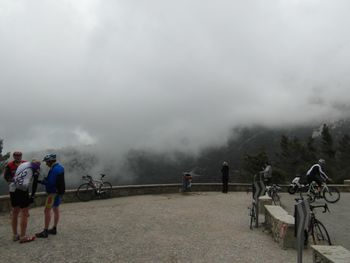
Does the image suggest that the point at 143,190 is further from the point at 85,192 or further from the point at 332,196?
the point at 332,196

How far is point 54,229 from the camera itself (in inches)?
326

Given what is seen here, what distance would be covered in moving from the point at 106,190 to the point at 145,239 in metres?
8.00

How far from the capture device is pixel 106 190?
1580 cm

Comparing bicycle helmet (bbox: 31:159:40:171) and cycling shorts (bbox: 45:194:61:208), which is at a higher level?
bicycle helmet (bbox: 31:159:40:171)

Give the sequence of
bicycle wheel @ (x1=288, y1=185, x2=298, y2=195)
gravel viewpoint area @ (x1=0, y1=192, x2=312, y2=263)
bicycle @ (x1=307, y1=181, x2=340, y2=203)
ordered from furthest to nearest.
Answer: bicycle wheel @ (x1=288, y1=185, x2=298, y2=195)
bicycle @ (x1=307, y1=181, x2=340, y2=203)
gravel viewpoint area @ (x1=0, y1=192, x2=312, y2=263)

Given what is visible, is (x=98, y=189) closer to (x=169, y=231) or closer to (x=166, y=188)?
(x=166, y=188)

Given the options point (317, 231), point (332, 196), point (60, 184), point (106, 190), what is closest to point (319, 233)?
point (317, 231)

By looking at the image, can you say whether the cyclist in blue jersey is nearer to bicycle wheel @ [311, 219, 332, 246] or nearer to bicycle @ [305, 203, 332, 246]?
bicycle @ [305, 203, 332, 246]

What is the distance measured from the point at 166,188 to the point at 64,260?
1294 cm

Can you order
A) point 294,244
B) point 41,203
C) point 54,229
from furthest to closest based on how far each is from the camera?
point 41,203 < point 54,229 < point 294,244

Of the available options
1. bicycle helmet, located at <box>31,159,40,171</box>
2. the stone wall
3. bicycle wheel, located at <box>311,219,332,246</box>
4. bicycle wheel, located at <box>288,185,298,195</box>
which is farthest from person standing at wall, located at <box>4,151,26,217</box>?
bicycle wheel, located at <box>288,185,298,195</box>

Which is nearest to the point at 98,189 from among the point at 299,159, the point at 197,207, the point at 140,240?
the point at 197,207

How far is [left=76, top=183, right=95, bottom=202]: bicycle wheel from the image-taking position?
14845 millimetres

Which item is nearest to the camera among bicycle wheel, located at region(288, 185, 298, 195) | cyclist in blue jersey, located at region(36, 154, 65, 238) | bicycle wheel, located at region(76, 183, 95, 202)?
cyclist in blue jersey, located at region(36, 154, 65, 238)
